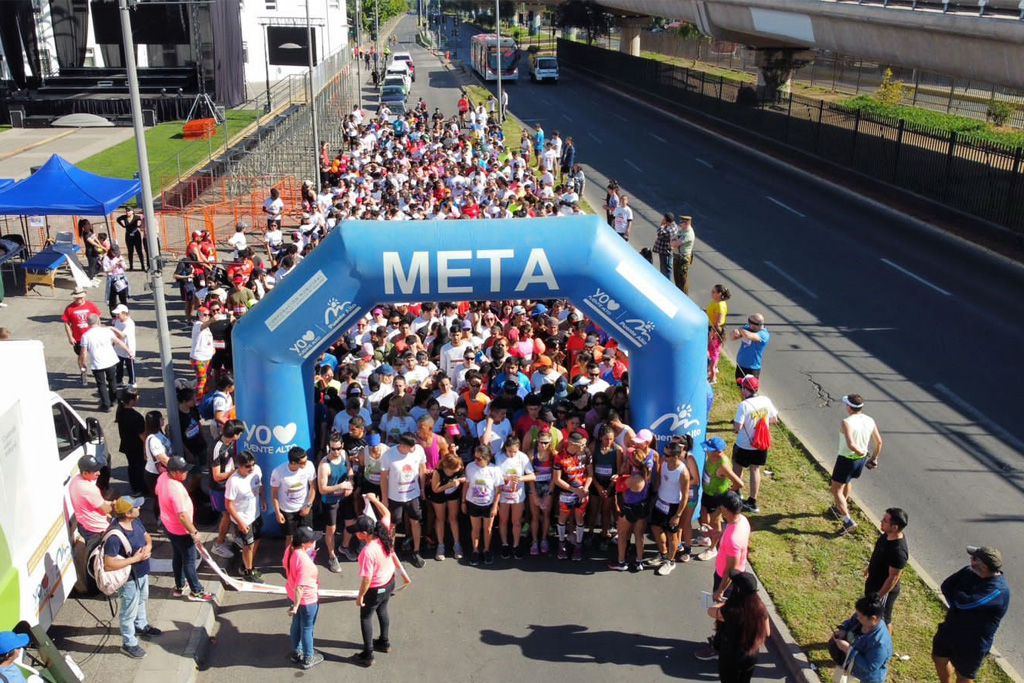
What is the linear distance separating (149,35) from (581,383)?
122 feet

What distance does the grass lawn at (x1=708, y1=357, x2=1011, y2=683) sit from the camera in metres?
8.14

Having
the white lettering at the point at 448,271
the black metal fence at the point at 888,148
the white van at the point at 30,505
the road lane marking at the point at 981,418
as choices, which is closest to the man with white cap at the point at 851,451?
the road lane marking at the point at 981,418

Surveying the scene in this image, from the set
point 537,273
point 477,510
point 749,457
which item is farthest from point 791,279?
point 477,510

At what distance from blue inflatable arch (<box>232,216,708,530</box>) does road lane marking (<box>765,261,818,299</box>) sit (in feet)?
30.5

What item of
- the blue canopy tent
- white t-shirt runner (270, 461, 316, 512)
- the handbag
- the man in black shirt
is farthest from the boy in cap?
the blue canopy tent

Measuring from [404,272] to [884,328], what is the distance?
1037cm

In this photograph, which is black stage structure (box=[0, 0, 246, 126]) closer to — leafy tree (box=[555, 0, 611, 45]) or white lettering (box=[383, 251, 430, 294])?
leafy tree (box=[555, 0, 611, 45])

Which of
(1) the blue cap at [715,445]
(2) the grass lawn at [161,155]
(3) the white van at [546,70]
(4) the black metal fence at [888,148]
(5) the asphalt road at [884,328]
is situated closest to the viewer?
(1) the blue cap at [715,445]

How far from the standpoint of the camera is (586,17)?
228 feet

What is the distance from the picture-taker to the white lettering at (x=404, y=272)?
30.6 ft

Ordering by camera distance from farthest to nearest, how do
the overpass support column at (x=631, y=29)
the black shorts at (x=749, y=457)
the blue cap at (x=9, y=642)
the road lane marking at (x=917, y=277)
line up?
the overpass support column at (x=631, y=29), the road lane marking at (x=917, y=277), the black shorts at (x=749, y=457), the blue cap at (x=9, y=642)

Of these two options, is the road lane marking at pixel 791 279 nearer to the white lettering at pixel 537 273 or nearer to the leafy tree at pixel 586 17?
the white lettering at pixel 537 273

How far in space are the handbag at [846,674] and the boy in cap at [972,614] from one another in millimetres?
693

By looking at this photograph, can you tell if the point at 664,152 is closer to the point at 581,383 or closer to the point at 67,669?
the point at 581,383
